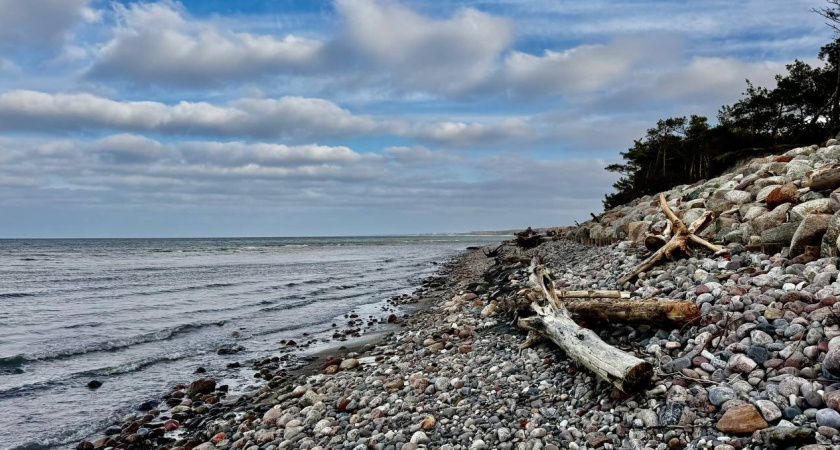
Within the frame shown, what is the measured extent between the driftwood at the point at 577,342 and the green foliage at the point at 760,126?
23866mm

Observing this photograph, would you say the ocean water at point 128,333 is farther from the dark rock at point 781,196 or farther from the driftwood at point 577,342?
the dark rock at point 781,196

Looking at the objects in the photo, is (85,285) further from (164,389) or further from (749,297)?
(749,297)

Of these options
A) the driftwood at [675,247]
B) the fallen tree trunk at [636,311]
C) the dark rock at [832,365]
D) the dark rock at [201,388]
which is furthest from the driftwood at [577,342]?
the dark rock at [201,388]

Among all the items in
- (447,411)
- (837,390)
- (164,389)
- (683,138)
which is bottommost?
(164,389)

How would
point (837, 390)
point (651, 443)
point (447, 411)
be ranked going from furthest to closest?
1. point (447, 411)
2. point (651, 443)
3. point (837, 390)

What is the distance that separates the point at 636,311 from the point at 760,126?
35.2 meters

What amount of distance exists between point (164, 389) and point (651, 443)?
9.01 metres

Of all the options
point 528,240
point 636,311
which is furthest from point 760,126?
point 636,311

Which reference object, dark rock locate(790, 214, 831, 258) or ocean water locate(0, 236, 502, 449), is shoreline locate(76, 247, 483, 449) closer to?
ocean water locate(0, 236, 502, 449)

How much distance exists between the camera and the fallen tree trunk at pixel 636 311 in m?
6.17

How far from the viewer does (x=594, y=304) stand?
24.0 ft

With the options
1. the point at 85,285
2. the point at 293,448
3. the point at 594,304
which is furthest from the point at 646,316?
the point at 85,285

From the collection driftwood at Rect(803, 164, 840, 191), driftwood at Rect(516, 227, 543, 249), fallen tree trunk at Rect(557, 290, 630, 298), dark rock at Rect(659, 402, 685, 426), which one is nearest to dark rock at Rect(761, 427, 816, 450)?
dark rock at Rect(659, 402, 685, 426)

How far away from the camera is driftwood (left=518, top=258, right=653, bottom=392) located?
4906 mm
